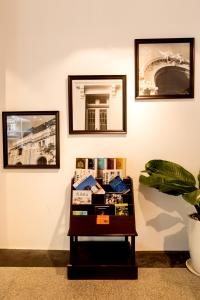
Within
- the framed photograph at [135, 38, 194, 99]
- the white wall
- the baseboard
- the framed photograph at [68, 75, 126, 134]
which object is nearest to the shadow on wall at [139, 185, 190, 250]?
the white wall

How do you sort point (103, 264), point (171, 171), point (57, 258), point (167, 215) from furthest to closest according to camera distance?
point (167, 215)
point (57, 258)
point (171, 171)
point (103, 264)

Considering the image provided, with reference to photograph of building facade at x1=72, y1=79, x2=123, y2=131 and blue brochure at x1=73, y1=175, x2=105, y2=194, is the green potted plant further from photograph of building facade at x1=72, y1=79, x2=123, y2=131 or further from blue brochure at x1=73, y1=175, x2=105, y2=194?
photograph of building facade at x1=72, y1=79, x2=123, y2=131

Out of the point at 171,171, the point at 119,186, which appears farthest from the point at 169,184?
the point at 119,186

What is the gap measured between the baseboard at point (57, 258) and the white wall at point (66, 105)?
7 cm

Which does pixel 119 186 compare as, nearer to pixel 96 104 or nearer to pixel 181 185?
pixel 181 185

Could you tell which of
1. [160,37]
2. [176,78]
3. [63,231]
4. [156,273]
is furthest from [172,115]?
[63,231]

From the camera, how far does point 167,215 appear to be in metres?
2.39

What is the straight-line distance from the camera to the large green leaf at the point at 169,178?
6.46ft

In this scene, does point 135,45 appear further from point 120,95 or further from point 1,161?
point 1,161

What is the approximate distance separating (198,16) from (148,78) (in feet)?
2.42

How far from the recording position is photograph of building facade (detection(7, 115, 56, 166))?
7.82ft

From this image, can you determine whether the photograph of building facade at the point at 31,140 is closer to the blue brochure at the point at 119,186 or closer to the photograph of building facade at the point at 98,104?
the photograph of building facade at the point at 98,104

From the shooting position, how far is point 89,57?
7.70ft

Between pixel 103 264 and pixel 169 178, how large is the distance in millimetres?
876
